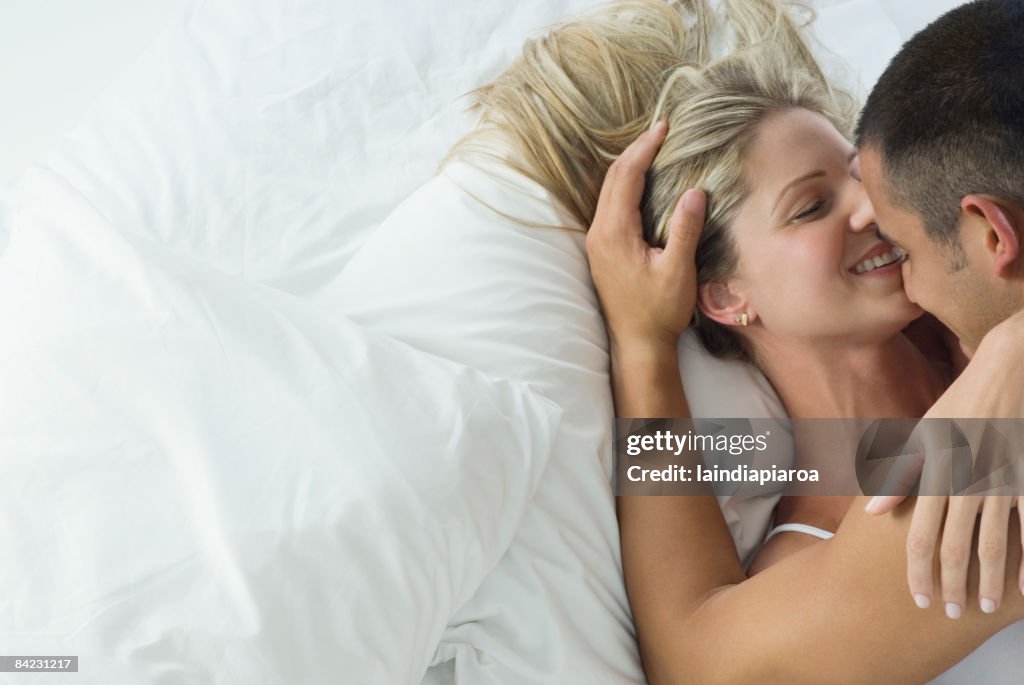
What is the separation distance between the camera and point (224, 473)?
3.87 feet

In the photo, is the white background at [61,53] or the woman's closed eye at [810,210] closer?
the woman's closed eye at [810,210]

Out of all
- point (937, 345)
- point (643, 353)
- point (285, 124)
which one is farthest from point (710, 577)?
point (285, 124)

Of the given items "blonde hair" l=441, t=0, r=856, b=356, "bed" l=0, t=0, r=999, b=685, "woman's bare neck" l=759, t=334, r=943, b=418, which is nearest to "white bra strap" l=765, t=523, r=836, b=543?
"bed" l=0, t=0, r=999, b=685

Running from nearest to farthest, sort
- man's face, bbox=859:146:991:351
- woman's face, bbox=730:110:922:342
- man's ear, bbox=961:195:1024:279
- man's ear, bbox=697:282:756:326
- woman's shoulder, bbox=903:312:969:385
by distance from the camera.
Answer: man's ear, bbox=961:195:1024:279 < man's face, bbox=859:146:991:351 < woman's face, bbox=730:110:922:342 < man's ear, bbox=697:282:756:326 < woman's shoulder, bbox=903:312:969:385

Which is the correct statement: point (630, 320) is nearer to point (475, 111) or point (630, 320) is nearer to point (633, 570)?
point (633, 570)

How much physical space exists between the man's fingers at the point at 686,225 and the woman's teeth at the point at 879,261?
0.80 feet

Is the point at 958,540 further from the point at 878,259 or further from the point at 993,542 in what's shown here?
the point at 878,259

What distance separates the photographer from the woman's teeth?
1.56 m

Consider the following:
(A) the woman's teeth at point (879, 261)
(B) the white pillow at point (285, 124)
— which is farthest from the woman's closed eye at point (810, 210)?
(B) the white pillow at point (285, 124)

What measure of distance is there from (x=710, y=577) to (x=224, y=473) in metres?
0.69

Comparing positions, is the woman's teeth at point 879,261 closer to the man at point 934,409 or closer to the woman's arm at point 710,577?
the man at point 934,409

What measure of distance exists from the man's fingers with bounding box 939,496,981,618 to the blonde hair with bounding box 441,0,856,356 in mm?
609

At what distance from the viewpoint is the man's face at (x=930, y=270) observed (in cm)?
132

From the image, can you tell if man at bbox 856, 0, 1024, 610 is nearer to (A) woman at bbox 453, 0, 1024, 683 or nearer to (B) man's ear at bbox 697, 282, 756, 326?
(A) woman at bbox 453, 0, 1024, 683
